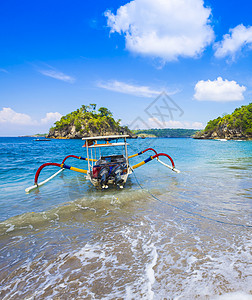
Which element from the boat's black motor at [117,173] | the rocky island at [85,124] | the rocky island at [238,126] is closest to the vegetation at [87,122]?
the rocky island at [85,124]

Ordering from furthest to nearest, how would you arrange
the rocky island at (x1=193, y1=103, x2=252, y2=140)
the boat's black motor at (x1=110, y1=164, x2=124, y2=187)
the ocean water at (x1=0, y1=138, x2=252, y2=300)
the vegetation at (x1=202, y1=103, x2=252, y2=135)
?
the rocky island at (x1=193, y1=103, x2=252, y2=140)
the vegetation at (x1=202, y1=103, x2=252, y2=135)
the boat's black motor at (x1=110, y1=164, x2=124, y2=187)
the ocean water at (x1=0, y1=138, x2=252, y2=300)

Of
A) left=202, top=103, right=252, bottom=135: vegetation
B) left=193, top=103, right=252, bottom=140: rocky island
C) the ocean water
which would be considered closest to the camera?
the ocean water

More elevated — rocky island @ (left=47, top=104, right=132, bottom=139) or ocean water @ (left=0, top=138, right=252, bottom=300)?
rocky island @ (left=47, top=104, right=132, bottom=139)

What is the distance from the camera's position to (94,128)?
122 metres

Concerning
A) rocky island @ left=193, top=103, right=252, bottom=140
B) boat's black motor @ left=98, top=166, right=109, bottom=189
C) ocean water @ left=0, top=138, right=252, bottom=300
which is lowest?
ocean water @ left=0, top=138, right=252, bottom=300

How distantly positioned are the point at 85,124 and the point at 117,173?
11769 centimetres

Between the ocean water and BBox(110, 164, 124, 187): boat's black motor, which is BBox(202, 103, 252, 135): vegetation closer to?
BBox(110, 164, 124, 187): boat's black motor

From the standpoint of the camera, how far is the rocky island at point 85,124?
400 feet

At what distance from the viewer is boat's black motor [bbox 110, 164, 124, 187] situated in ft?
31.9

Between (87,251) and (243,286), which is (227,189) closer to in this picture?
(243,286)

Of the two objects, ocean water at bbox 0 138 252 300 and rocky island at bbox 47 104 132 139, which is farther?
rocky island at bbox 47 104 132 139

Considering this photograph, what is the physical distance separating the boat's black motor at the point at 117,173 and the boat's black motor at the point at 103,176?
0.33 m

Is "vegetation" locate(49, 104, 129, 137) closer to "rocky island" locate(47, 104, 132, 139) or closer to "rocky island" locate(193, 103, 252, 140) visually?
"rocky island" locate(47, 104, 132, 139)

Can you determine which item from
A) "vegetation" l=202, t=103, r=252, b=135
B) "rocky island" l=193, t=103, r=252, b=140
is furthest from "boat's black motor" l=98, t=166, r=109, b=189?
"vegetation" l=202, t=103, r=252, b=135
